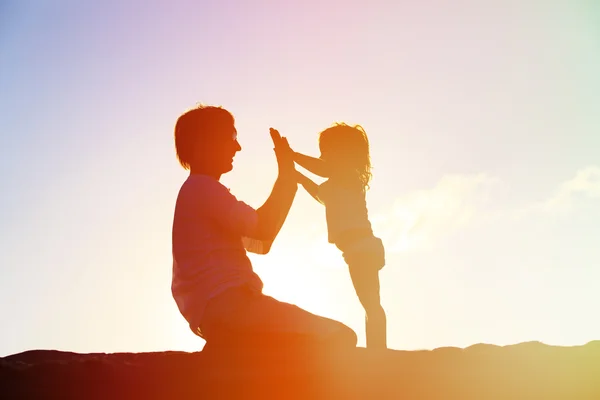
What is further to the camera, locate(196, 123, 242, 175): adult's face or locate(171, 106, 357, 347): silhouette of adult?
locate(196, 123, 242, 175): adult's face

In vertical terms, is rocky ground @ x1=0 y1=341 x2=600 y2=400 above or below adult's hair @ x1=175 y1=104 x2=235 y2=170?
below

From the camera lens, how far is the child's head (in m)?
9.06

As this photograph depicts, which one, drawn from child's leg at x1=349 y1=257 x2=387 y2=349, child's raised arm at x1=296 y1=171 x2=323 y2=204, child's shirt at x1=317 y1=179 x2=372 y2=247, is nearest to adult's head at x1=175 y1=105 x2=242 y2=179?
child's shirt at x1=317 y1=179 x2=372 y2=247

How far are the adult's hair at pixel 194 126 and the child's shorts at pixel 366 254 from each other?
9.35ft

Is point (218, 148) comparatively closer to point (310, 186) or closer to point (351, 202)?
point (351, 202)

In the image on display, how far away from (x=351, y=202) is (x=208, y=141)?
299cm

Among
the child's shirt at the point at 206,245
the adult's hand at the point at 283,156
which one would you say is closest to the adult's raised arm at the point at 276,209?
the adult's hand at the point at 283,156

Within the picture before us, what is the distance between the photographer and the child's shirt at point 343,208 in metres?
8.77

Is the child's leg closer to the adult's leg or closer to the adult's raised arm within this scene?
the adult's raised arm

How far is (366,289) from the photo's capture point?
8.48 meters

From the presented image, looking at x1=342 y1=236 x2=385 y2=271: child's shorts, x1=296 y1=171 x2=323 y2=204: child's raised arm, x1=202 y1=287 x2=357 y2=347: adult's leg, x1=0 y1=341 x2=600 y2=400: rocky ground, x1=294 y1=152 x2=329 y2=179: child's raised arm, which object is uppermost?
x1=294 y1=152 x2=329 y2=179: child's raised arm

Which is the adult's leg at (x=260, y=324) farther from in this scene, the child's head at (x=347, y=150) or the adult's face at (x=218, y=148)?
the child's head at (x=347, y=150)

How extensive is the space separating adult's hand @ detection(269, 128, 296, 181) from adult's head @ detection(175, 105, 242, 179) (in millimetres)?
458

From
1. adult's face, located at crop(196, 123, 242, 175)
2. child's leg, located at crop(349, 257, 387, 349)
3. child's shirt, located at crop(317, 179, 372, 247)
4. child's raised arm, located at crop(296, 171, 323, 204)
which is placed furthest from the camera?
child's raised arm, located at crop(296, 171, 323, 204)
